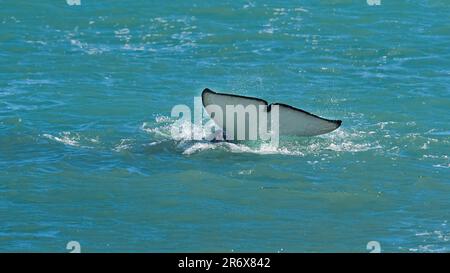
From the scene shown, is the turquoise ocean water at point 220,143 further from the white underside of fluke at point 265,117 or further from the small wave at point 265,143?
the white underside of fluke at point 265,117

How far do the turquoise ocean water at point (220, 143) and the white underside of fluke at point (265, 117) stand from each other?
0.58 metres

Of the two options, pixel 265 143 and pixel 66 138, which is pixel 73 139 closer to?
pixel 66 138

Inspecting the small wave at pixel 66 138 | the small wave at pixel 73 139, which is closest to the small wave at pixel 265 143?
the small wave at pixel 73 139

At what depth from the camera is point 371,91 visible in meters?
25.3

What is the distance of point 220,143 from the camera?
2122cm

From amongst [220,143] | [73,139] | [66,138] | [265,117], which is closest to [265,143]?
[220,143]

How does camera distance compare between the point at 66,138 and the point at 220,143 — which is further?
the point at 66,138

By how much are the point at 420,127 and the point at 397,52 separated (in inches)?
226

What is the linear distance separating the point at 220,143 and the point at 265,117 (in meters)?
1.44

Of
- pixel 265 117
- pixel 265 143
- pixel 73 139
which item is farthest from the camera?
pixel 73 139

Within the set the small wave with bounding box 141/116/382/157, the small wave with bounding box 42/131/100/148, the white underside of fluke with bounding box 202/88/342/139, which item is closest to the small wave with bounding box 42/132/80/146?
the small wave with bounding box 42/131/100/148

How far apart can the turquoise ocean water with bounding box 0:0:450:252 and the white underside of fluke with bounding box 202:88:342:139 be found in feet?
1.92

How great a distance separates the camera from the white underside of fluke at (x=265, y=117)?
1977 cm
